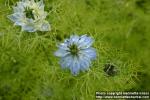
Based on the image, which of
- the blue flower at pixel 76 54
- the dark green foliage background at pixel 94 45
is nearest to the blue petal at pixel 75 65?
the blue flower at pixel 76 54

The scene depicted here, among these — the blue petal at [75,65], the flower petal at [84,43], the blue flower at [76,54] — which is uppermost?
the flower petal at [84,43]

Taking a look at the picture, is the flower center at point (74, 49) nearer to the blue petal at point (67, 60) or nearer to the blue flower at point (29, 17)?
the blue petal at point (67, 60)

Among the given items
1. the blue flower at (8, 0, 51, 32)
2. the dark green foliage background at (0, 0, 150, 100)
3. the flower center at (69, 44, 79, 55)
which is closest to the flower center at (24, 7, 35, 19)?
the blue flower at (8, 0, 51, 32)

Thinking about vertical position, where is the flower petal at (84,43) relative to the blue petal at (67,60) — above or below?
above

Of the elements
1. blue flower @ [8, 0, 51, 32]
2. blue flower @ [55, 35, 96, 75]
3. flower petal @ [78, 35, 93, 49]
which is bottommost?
blue flower @ [55, 35, 96, 75]

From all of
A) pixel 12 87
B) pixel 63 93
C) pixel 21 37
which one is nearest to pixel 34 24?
pixel 21 37

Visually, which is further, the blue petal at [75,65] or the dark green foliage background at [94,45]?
the dark green foliage background at [94,45]

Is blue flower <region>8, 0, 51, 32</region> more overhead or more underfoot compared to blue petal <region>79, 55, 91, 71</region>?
more overhead

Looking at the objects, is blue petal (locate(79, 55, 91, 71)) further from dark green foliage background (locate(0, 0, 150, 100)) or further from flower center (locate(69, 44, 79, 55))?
dark green foliage background (locate(0, 0, 150, 100))
